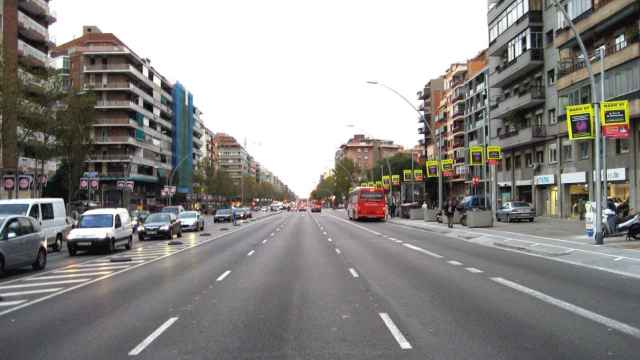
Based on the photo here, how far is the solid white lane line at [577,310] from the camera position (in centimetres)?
769

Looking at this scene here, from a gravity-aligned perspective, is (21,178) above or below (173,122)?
below

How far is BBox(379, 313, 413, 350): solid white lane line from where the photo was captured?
272 inches

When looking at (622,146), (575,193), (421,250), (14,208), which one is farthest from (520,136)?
(14,208)

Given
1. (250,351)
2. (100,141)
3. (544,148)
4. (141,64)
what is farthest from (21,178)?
(141,64)

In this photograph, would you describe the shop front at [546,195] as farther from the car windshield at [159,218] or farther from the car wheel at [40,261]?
the car wheel at [40,261]

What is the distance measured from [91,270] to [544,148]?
42.5m

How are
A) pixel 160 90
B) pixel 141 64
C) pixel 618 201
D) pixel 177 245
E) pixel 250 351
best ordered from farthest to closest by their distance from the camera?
pixel 160 90, pixel 141 64, pixel 618 201, pixel 177 245, pixel 250 351

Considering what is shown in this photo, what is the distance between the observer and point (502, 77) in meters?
55.8

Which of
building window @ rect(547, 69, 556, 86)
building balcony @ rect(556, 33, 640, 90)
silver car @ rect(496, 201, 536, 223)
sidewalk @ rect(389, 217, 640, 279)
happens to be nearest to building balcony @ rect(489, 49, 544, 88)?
building window @ rect(547, 69, 556, 86)

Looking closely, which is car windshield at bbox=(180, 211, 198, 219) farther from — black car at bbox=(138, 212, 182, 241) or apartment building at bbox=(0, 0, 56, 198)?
apartment building at bbox=(0, 0, 56, 198)

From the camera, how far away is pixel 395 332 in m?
7.63

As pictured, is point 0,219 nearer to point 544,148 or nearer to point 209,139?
point 544,148

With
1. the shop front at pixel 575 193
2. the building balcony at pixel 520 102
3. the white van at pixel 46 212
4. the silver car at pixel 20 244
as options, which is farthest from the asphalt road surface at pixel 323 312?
the building balcony at pixel 520 102

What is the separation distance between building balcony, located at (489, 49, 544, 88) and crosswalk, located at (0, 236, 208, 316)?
39.1m
